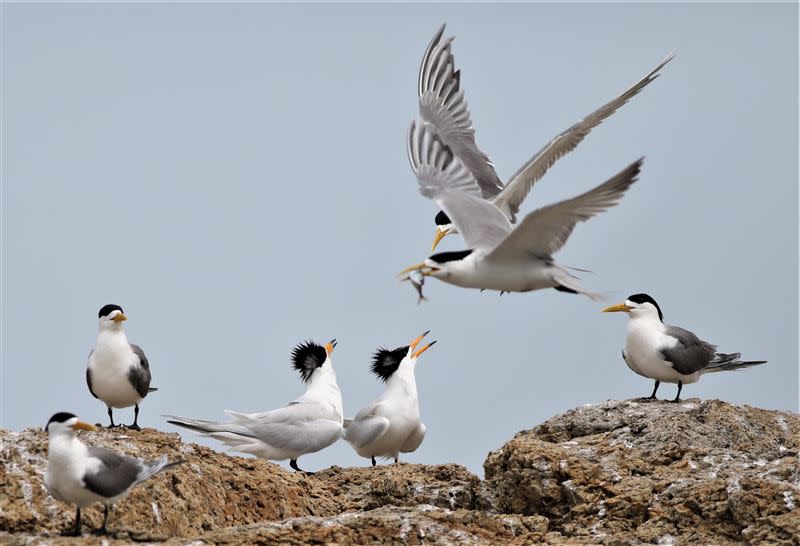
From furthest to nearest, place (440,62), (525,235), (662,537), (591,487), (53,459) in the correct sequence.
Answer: (440,62) → (525,235) → (591,487) → (662,537) → (53,459)

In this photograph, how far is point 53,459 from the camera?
7.08 meters

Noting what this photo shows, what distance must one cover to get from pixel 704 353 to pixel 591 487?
3720 mm

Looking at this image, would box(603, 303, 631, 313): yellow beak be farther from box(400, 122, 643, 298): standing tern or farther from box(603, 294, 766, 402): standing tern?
box(400, 122, 643, 298): standing tern

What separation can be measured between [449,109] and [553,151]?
3402mm

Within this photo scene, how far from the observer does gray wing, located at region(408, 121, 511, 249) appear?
10211 millimetres

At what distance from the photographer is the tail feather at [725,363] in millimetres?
11820

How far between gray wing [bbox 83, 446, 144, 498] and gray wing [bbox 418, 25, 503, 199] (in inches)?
272

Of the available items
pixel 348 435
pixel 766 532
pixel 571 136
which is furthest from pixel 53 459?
pixel 571 136

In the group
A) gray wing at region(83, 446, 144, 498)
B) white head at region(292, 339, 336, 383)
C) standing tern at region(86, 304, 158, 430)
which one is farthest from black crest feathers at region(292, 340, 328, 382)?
gray wing at region(83, 446, 144, 498)

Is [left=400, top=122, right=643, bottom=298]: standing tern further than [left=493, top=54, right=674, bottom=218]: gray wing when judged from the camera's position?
No

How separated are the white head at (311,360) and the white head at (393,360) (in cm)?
47

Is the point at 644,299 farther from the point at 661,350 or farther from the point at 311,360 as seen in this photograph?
the point at 311,360

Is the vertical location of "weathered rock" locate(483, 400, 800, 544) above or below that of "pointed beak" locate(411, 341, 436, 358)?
below

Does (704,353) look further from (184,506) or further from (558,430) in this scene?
(184,506)
